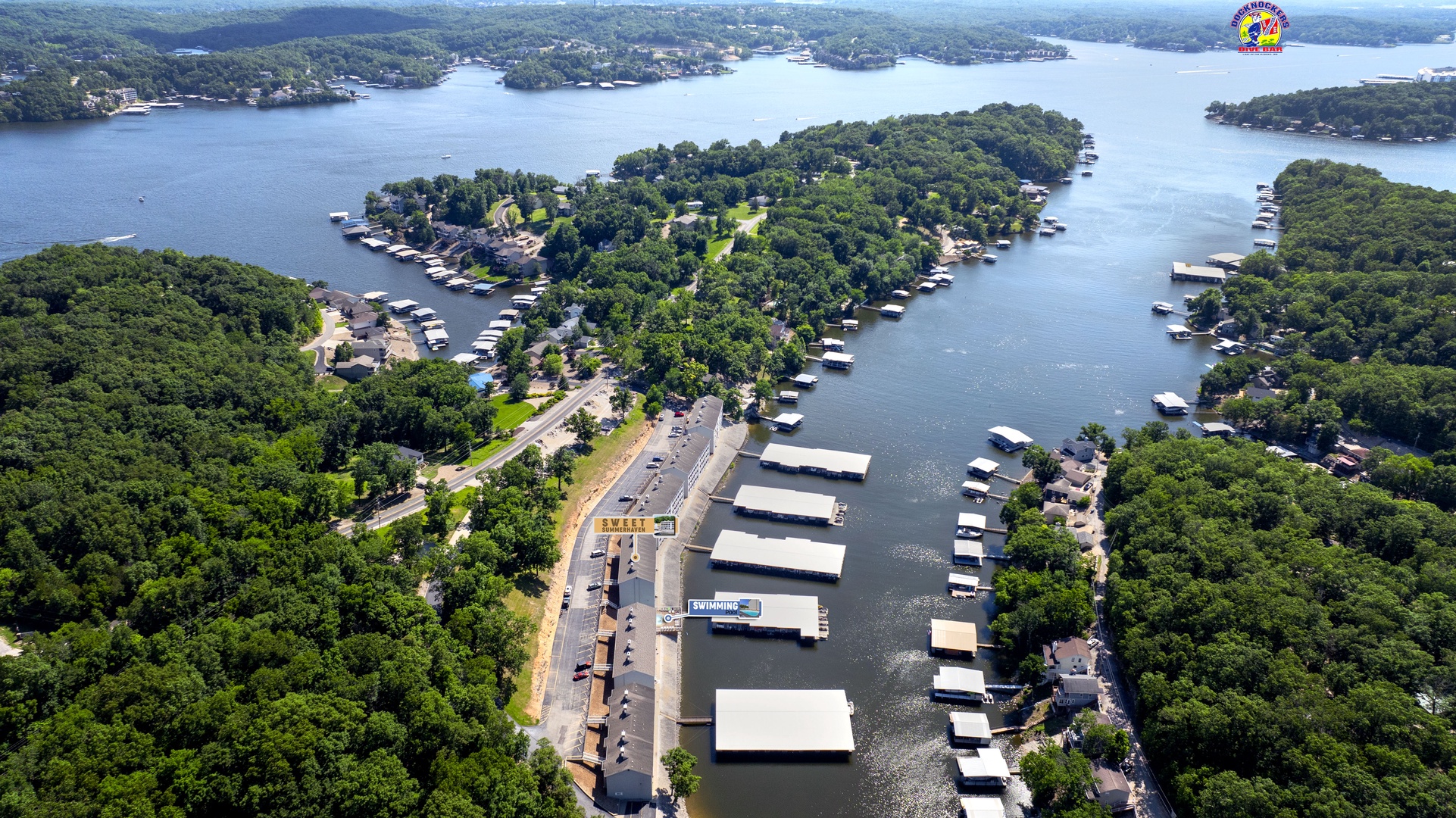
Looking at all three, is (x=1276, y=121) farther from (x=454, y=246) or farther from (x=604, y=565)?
(x=604, y=565)

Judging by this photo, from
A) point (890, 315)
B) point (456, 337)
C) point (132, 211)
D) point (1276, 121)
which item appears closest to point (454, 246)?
point (456, 337)

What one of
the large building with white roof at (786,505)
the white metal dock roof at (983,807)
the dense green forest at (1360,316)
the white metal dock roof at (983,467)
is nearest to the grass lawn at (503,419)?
the large building with white roof at (786,505)

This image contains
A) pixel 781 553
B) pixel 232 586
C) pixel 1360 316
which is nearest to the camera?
pixel 232 586

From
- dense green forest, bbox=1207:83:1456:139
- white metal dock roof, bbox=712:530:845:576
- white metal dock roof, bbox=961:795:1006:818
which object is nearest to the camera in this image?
white metal dock roof, bbox=961:795:1006:818

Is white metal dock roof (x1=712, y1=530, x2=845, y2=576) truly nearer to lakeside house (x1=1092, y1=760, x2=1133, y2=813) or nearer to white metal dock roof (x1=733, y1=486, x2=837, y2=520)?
white metal dock roof (x1=733, y1=486, x2=837, y2=520)

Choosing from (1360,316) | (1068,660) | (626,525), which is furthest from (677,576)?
(1360,316)

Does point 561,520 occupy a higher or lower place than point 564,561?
higher

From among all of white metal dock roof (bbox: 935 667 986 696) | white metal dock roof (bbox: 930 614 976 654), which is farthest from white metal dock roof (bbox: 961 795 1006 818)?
white metal dock roof (bbox: 930 614 976 654)

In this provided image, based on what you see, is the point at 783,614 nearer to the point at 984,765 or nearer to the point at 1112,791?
the point at 984,765
